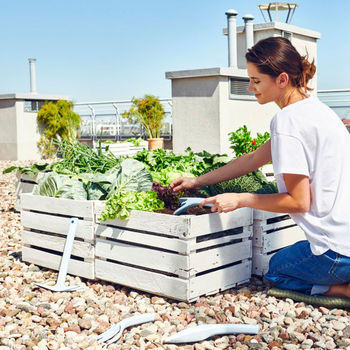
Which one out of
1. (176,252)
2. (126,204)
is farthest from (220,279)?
(126,204)

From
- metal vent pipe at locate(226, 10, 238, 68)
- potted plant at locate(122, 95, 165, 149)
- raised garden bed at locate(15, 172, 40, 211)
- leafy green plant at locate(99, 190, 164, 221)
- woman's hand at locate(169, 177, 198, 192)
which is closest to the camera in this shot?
leafy green plant at locate(99, 190, 164, 221)

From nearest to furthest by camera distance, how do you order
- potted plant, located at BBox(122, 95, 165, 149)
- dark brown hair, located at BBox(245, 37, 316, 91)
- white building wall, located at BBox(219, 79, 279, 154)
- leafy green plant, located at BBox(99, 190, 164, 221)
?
dark brown hair, located at BBox(245, 37, 316, 91), leafy green plant, located at BBox(99, 190, 164, 221), white building wall, located at BBox(219, 79, 279, 154), potted plant, located at BBox(122, 95, 165, 149)

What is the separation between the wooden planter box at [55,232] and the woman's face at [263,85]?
4.55 ft

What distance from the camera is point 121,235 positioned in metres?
3.53

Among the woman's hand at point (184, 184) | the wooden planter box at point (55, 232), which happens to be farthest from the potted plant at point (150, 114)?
the woman's hand at point (184, 184)

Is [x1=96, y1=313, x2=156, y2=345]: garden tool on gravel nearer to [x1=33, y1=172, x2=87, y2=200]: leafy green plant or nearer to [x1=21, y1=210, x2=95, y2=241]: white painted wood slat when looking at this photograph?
[x1=21, y1=210, x2=95, y2=241]: white painted wood slat

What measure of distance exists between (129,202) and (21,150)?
42.8 ft

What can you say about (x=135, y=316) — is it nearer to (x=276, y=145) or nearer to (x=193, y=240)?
(x=193, y=240)

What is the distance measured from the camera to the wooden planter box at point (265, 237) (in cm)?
367

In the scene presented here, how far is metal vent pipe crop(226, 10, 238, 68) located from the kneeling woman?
10.2 m

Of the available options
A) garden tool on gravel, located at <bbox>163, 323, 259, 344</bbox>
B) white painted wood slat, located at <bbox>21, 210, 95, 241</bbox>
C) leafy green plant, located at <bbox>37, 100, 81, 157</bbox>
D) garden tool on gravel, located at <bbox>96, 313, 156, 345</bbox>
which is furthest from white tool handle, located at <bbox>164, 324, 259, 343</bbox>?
leafy green plant, located at <bbox>37, 100, 81, 157</bbox>

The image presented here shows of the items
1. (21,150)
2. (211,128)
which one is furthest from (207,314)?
(21,150)

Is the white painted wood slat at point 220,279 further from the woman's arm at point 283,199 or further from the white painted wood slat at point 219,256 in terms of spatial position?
the woman's arm at point 283,199

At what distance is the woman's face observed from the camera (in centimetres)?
306
